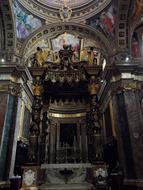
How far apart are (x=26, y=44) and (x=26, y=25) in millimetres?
1270

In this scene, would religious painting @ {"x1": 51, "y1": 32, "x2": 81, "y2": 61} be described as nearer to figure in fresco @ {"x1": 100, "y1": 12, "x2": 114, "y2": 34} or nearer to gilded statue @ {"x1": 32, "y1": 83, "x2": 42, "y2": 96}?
figure in fresco @ {"x1": 100, "y1": 12, "x2": 114, "y2": 34}

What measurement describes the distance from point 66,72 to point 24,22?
5.83 metres

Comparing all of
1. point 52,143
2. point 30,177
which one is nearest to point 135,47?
point 30,177

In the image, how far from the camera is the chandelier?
319 inches

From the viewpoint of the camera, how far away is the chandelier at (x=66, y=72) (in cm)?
809

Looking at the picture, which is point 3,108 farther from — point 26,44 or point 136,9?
point 136,9

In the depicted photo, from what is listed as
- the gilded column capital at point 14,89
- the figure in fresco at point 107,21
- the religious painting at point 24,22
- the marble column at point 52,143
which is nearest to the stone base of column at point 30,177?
the gilded column capital at point 14,89

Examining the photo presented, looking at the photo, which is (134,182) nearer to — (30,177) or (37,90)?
(30,177)

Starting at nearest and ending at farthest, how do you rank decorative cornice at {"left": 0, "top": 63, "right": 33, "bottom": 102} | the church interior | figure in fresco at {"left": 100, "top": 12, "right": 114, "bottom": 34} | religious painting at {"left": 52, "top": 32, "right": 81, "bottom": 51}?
the church interior
decorative cornice at {"left": 0, "top": 63, "right": 33, "bottom": 102}
figure in fresco at {"left": 100, "top": 12, "right": 114, "bottom": 34}
religious painting at {"left": 52, "top": 32, "right": 81, "bottom": 51}

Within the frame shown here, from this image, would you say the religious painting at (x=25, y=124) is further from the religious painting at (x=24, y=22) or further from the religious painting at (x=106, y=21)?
the religious painting at (x=106, y=21)

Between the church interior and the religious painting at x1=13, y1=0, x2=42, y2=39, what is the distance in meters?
0.06

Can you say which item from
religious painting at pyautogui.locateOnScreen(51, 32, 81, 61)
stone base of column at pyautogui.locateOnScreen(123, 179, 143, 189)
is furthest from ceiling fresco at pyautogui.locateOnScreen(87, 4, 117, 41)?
stone base of column at pyautogui.locateOnScreen(123, 179, 143, 189)

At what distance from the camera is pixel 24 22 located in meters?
12.2

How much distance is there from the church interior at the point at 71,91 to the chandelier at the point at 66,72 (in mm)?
40
